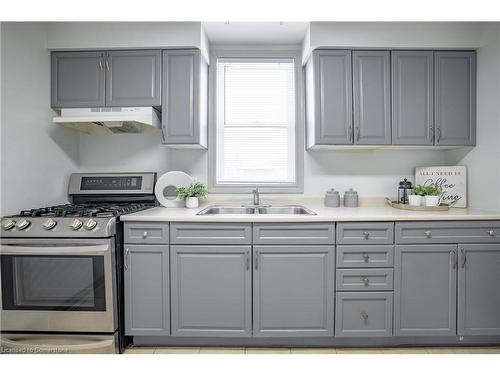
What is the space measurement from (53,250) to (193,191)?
40.3 inches

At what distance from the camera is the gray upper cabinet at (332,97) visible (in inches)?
91.5

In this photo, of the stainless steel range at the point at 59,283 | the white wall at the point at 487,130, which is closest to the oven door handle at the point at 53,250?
the stainless steel range at the point at 59,283

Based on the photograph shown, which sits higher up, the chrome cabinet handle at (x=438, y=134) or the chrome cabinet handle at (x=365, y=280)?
the chrome cabinet handle at (x=438, y=134)

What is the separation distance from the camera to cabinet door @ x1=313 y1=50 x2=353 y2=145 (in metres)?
2.32

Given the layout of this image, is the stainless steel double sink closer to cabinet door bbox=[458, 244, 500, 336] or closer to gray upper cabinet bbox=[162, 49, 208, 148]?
gray upper cabinet bbox=[162, 49, 208, 148]

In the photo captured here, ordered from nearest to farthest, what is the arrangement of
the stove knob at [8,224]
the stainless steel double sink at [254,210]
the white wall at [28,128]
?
1. the stove knob at [8,224]
2. the white wall at [28,128]
3. the stainless steel double sink at [254,210]

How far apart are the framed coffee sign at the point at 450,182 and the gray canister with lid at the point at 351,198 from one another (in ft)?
2.03

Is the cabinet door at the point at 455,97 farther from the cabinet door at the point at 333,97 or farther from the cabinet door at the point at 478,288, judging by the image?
the cabinet door at the point at 478,288

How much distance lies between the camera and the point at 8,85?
1947 mm

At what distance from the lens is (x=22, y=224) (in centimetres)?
181

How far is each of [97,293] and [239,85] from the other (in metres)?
1.99

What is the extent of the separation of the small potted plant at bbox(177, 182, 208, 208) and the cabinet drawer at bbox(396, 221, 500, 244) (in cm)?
147

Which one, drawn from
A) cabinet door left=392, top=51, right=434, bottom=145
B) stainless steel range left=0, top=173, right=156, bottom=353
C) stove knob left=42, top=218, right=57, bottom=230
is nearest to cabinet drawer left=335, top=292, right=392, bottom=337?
cabinet door left=392, top=51, right=434, bottom=145

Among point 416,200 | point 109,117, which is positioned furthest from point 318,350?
point 109,117
